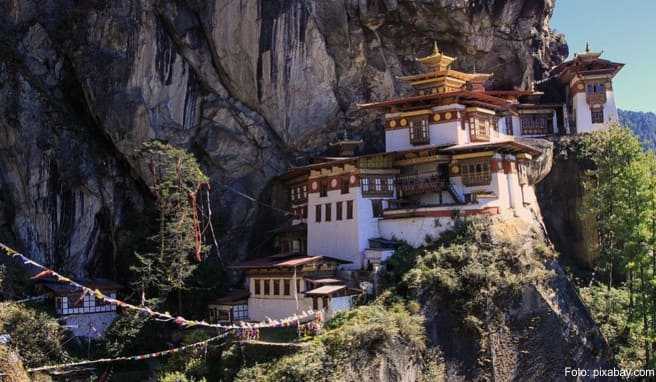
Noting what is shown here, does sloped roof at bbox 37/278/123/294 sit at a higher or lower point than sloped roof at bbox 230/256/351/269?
lower

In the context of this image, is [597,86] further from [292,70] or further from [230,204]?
[230,204]

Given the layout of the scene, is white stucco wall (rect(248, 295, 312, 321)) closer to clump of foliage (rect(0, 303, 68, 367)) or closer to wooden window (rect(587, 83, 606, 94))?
clump of foliage (rect(0, 303, 68, 367))

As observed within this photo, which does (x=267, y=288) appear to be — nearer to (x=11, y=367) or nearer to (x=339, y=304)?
(x=339, y=304)

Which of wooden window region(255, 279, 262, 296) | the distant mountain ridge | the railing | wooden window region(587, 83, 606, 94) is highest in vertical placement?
the distant mountain ridge

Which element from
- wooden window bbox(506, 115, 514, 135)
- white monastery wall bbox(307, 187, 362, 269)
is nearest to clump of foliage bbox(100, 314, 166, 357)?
white monastery wall bbox(307, 187, 362, 269)

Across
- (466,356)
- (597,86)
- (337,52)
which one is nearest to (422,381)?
(466,356)

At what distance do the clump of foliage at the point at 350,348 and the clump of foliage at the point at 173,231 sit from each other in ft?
25.4

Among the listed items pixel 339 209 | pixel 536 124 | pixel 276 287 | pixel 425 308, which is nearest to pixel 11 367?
pixel 276 287

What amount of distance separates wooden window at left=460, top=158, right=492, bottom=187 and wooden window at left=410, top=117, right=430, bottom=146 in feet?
9.34

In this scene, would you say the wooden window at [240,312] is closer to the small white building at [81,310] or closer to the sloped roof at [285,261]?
the sloped roof at [285,261]

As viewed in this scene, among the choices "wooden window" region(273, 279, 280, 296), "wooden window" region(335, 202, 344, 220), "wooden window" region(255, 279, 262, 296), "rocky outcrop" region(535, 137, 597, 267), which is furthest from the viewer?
"rocky outcrop" region(535, 137, 597, 267)

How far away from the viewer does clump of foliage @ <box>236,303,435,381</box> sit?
28094mm

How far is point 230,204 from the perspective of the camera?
1666 inches

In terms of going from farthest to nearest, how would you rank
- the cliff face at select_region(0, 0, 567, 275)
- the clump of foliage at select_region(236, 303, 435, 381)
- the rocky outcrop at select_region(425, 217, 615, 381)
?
the cliff face at select_region(0, 0, 567, 275), the rocky outcrop at select_region(425, 217, 615, 381), the clump of foliage at select_region(236, 303, 435, 381)
